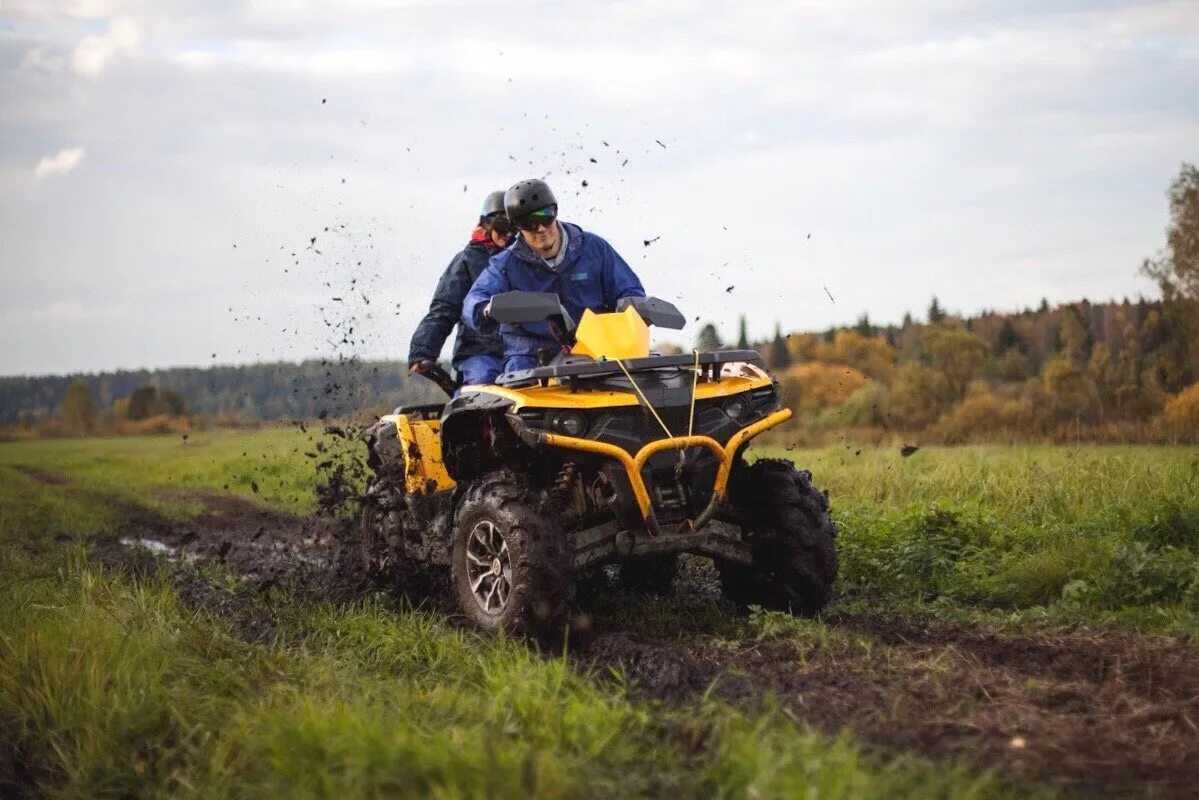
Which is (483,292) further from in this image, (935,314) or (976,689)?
(935,314)

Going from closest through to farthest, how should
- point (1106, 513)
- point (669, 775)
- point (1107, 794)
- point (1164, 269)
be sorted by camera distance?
point (1107, 794)
point (669, 775)
point (1106, 513)
point (1164, 269)

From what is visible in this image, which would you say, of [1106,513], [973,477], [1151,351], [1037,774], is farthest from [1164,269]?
[1037,774]

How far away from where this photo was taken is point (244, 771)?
15.4ft

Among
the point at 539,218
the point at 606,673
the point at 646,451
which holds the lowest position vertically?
the point at 606,673

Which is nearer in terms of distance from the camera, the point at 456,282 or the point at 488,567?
the point at 488,567

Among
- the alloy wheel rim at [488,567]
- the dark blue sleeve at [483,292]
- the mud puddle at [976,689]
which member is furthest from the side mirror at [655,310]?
the mud puddle at [976,689]

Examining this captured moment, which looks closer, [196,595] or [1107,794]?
[1107,794]

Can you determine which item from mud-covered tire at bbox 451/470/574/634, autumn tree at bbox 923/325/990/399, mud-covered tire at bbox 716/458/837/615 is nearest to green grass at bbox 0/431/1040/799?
mud-covered tire at bbox 451/470/574/634

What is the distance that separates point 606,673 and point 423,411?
314 centimetres

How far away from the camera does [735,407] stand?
22.6ft

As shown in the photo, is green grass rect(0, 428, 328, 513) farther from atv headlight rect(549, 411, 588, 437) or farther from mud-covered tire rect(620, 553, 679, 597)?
atv headlight rect(549, 411, 588, 437)

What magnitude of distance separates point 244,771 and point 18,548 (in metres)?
7.56

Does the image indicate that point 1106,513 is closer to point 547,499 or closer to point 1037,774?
point 547,499

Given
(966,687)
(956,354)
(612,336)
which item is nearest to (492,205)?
(612,336)
